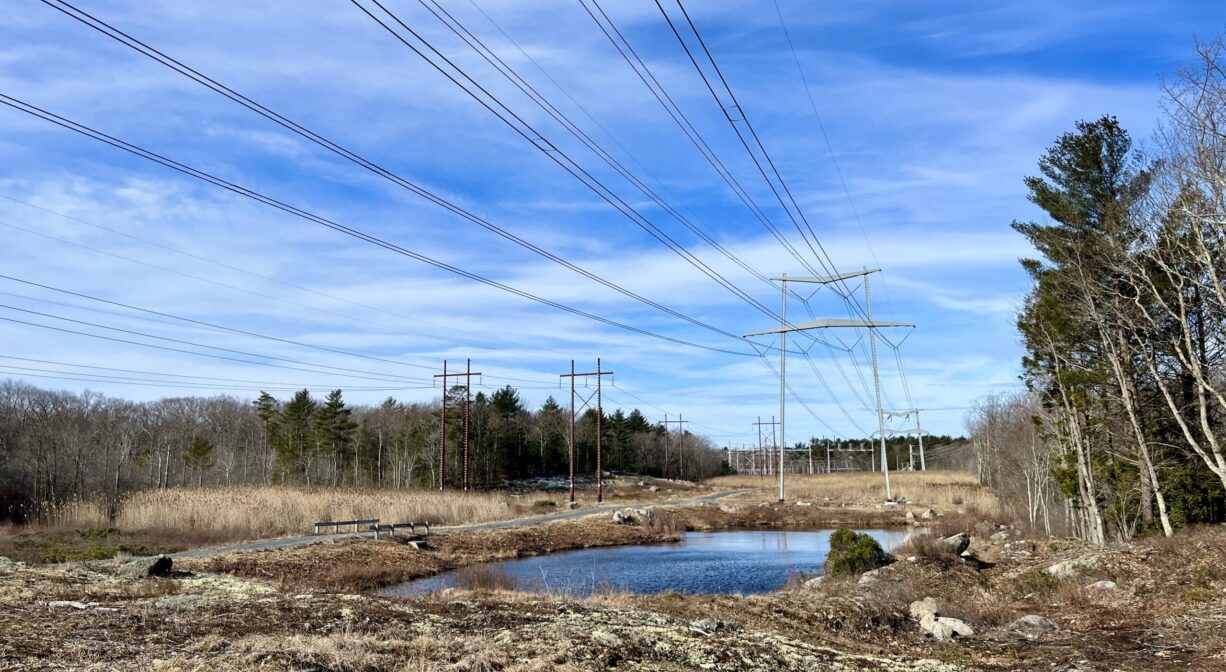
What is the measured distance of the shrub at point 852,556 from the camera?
23677mm

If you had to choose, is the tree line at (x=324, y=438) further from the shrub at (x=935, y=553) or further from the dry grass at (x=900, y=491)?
the shrub at (x=935, y=553)

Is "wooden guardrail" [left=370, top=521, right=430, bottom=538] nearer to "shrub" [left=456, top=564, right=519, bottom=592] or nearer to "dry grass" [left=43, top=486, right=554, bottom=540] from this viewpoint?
"dry grass" [left=43, top=486, right=554, bottom=540]

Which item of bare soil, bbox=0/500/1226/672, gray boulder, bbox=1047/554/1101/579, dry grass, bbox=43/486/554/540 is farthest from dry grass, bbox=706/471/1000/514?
bare soil, bbox=0/500/1226/672

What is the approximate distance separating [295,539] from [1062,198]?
30339mm

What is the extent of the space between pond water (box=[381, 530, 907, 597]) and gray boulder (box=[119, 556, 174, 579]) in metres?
5.41

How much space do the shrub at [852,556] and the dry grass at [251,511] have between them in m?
21.6

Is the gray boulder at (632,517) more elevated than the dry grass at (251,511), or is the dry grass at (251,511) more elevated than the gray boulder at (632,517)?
the dry grass at (251,511)

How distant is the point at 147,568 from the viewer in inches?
655

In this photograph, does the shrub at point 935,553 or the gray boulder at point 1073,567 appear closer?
the gray boulder at point 1073,567

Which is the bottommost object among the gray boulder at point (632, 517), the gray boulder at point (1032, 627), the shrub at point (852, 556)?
the gray boulder at point (632, 517)

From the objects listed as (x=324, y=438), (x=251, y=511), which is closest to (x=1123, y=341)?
(x=251, y=511)

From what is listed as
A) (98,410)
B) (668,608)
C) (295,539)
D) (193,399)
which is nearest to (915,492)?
(295,539)

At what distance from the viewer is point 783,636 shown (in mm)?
11883

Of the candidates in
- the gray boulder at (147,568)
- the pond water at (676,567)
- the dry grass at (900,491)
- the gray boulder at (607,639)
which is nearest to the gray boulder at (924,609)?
the gray boulder at (607,639)
